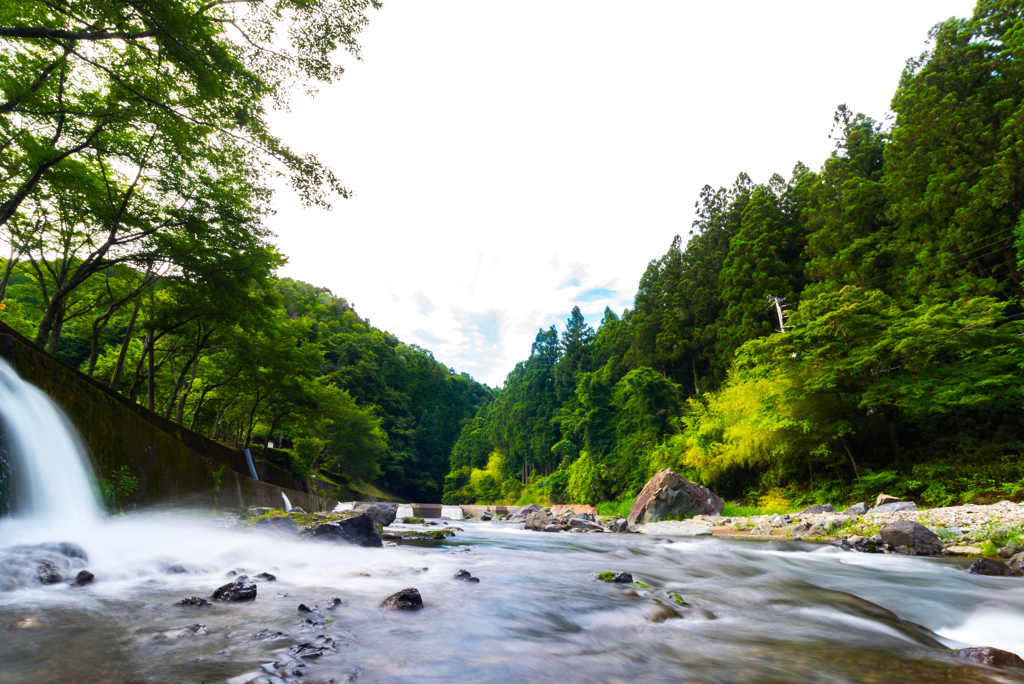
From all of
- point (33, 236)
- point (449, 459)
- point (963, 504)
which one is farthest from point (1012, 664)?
point (449, 459)

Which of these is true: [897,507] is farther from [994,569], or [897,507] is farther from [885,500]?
[994,569]

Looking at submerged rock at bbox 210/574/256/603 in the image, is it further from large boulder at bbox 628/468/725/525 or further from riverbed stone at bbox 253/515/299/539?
large boulder at bbox 628/468/725/525

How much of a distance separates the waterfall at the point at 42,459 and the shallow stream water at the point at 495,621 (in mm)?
298

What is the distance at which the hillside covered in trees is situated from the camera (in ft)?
45.1

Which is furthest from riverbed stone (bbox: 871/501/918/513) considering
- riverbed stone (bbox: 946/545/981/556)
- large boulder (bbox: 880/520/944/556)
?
riverbed stone (bbox: 946/545/981/556)

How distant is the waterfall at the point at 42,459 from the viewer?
552 cm

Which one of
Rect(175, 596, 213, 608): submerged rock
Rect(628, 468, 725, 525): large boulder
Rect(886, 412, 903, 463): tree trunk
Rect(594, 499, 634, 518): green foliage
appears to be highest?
Rect(886, 412, 903, 463): tree trunk

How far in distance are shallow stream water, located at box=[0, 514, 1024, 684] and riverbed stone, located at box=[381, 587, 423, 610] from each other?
128 mm

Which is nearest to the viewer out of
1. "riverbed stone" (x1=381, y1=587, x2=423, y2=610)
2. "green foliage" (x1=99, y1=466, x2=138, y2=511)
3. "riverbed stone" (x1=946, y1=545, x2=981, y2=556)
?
"riverbed stone" (x1=381, y1=587, x2=423, y2=610)

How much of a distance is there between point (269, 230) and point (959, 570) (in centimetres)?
1521

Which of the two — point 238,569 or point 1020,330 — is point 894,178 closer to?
point 1020,330

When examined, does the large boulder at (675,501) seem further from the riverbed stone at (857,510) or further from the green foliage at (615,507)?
the green foliage at (615,507)

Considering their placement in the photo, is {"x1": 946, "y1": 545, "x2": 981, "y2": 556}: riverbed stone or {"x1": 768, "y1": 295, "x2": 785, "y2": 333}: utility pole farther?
{"x1": 768, "y1": 295, "x2": 785, "y2": 333}: utility pole

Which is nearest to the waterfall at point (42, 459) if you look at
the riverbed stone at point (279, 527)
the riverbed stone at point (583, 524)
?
the riverbed stone at point (279, 527)
